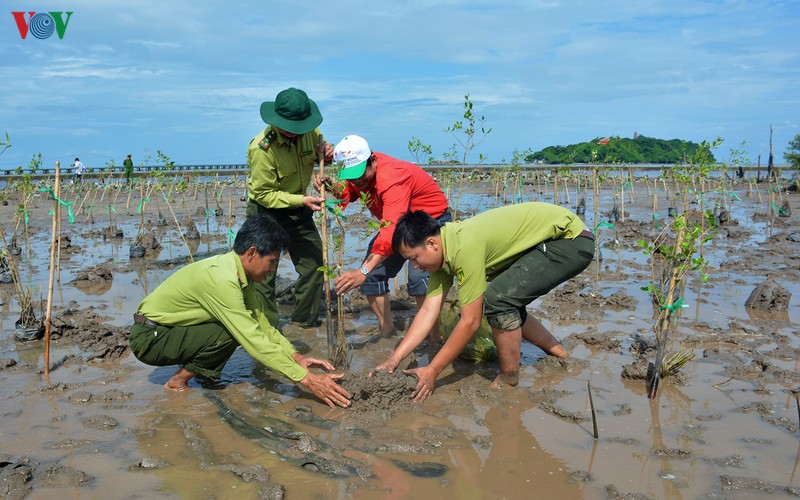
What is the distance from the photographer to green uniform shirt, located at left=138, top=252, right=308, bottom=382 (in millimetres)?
3785

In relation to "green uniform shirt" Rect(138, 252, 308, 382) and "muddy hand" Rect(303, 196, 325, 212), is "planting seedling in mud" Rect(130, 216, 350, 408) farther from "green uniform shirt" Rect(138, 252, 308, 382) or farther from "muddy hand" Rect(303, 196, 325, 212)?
"muddy hand" Rect(303, 196, 325, 212)

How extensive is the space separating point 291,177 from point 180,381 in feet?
6.20

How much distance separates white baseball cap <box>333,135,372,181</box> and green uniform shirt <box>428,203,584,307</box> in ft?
3.00

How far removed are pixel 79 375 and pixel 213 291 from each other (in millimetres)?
1696

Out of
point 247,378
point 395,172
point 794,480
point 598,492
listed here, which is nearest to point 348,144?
point 395,172

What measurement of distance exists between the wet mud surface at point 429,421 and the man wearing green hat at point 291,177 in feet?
1.78

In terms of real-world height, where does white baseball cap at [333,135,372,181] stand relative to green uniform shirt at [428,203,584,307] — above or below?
above

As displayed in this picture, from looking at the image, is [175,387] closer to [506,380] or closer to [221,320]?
[221,320]

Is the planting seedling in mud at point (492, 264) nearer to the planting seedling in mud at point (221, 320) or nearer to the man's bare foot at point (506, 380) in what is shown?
the man's bare foot at point (506, 380)

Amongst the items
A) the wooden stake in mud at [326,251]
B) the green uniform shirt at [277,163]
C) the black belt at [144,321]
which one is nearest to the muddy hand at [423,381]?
the wooden stake in mud at [326,251]

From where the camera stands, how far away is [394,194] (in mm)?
4711

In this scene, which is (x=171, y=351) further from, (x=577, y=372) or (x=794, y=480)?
(x=794, y=480)

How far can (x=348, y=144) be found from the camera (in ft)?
15.2

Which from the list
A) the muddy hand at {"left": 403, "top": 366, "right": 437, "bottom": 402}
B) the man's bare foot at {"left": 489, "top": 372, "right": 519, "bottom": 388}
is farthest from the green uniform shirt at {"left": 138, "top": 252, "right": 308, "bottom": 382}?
the man's bare foot at {"left": 489, "top": 372, "right": 519, "bottom": 388}
